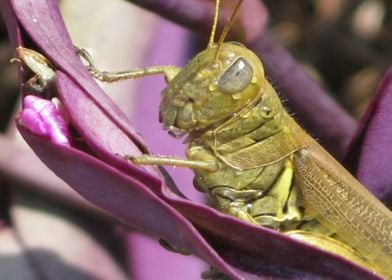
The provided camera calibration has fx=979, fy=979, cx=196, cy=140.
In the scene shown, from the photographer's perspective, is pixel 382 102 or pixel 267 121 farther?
pixel 267 121

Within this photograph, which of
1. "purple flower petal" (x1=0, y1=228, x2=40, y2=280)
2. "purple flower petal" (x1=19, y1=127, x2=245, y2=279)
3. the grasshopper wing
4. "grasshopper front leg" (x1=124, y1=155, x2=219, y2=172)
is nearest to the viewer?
"purple flower petal" (x1=19, y1=127, x2=245, y2=279)

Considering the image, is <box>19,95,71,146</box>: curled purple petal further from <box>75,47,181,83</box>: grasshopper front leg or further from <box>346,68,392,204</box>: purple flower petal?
<box>346,68,392,204</box>: purple flower petal

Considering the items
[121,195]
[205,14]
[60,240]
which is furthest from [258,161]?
[121,195]

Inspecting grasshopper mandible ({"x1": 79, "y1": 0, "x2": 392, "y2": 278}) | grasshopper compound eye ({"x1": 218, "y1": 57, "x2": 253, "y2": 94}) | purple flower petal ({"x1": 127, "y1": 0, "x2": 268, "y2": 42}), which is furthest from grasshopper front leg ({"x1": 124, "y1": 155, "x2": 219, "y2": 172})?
purple flower petal ({"x1": 127, "y1": 0, "x2": 268, "y2": 42})

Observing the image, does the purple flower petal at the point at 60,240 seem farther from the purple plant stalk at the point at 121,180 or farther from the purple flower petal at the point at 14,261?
the purple plant stalk at the point at 121,180

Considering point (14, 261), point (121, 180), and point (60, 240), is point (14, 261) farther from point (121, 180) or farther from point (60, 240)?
point (121, 180)

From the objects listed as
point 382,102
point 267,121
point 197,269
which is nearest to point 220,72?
point 267,121

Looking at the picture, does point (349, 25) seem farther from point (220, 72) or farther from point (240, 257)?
point (240, 257)

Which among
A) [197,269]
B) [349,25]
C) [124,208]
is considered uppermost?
[124,208]
